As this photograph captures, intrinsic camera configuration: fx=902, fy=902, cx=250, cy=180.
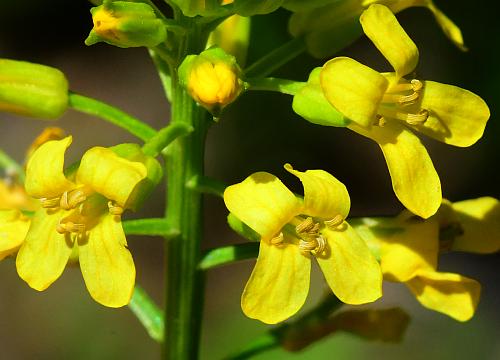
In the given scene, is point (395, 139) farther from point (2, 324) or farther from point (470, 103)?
point (2, 324)

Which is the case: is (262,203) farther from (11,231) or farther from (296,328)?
(296,328)

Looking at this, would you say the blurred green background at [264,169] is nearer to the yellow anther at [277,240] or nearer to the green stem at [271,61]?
the green stem at [271,61]

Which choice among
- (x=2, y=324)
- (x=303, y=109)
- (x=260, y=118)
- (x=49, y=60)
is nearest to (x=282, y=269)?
(x=303, y=109)

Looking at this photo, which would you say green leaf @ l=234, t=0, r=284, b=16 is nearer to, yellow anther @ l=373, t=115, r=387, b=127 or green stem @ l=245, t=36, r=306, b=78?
green stem @ l=245, t=36, r=306, b=78

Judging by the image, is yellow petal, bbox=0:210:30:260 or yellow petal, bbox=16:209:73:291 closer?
yellow petal, bbox=16:209:73:291

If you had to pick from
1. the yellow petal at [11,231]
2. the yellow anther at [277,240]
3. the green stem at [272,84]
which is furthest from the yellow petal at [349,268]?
the yellow petal at [11,231]

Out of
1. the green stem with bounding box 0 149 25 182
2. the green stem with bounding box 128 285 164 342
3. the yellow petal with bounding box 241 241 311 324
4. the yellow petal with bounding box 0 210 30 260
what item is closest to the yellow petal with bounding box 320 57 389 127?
the yellow petal with bounding box 241 241 311 324
